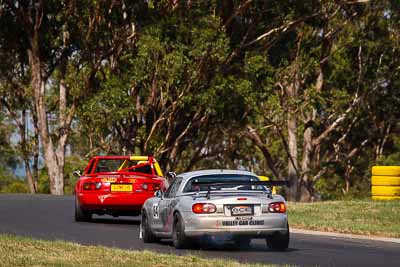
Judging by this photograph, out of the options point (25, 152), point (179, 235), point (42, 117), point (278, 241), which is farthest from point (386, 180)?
point (25, 152)

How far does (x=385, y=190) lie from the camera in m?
29.6

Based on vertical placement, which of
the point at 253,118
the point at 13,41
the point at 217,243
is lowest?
the point at 217,243

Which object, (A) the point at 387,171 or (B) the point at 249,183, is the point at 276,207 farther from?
(A) the point at 387,171

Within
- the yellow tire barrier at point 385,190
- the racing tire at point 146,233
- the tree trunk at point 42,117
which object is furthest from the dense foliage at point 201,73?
the racing tire at point 146,233

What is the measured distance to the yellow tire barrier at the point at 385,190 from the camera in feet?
96.3

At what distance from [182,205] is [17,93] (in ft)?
139

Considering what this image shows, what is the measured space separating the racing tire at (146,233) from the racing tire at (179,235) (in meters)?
1.35

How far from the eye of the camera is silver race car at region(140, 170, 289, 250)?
52.1 feet

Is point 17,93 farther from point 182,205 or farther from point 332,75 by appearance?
point 182,205

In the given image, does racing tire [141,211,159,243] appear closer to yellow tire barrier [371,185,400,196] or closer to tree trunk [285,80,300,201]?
yellow tire barrier [371,185,400,196]

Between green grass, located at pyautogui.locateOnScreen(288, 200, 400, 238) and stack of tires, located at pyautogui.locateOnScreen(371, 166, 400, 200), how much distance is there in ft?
6.49

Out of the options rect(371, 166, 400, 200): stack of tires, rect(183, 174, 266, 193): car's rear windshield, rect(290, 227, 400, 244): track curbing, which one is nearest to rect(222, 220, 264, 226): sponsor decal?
rect(183, 174, 266, 193): car's rear windshield

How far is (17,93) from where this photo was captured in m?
57.8

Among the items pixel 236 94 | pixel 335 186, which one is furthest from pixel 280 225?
pixel 335 186
